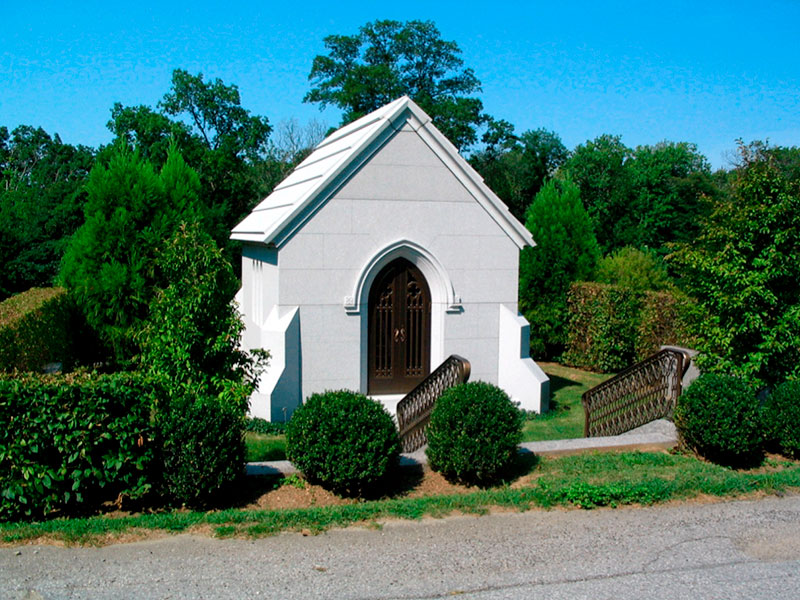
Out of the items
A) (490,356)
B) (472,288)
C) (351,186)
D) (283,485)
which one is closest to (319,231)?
(351,186)

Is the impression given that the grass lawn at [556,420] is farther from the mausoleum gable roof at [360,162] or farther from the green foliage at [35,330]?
the mausoleum gable roof at [360,162]

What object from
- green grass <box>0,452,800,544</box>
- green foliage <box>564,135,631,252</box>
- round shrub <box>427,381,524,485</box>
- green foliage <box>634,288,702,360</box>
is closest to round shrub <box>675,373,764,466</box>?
green grass <box>0,452,800,544</box>

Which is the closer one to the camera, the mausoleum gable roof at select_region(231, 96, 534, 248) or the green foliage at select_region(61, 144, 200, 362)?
the mausoleum gable roof at select_region(231, 96, 534, 248)

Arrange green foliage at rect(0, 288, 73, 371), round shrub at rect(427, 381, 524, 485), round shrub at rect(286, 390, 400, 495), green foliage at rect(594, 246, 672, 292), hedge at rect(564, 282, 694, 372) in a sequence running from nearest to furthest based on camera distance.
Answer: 1. round shrub at rect(286, 390, 400, 495)
2. round shrub at rect(427, 381, 524, 485)
3. green foliage at rect(0, 288, 73, 371)
4. hedge at rect(564, 282, 694, 372)
5. green foliage at rect(594, 246, 672, 292)

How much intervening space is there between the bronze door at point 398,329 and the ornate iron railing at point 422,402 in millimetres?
2523

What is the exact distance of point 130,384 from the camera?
766 centimetres

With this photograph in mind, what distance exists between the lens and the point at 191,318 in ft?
28.3

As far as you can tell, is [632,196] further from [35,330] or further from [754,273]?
[35,330]

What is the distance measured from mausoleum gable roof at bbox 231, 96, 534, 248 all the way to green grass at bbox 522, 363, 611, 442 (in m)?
3.74

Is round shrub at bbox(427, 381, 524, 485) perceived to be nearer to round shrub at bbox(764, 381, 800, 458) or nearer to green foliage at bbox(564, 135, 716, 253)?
round shrub at bbox(764, 381, 800, 458)

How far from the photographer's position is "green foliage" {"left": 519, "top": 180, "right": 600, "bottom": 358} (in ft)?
70.1

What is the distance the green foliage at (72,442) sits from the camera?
7.06 meters

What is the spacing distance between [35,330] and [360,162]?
6579mm

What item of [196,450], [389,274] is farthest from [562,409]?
[196,450]
